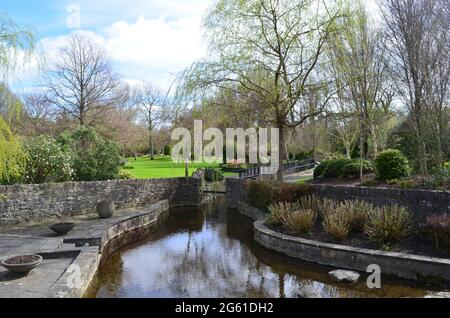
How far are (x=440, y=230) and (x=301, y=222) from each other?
132 inches

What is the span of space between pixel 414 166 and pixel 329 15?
308 inches

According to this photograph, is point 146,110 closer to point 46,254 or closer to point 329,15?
point 329,15

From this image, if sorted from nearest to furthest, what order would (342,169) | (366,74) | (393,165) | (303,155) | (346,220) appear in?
(346,220) < (393,165) < (366,74) < (342,169) < (303,155)

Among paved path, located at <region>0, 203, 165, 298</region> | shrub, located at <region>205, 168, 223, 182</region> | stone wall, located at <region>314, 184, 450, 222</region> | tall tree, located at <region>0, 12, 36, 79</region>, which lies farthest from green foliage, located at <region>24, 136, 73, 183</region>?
stone wall, located at <region>314, 184, 450, 222</region>

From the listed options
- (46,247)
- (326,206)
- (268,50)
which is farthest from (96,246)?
(268,50)

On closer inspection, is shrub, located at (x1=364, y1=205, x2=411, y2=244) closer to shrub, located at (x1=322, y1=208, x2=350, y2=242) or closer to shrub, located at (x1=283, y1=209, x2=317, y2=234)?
shrub, located at (x1=322, y1=208, x2=350, y2=242)

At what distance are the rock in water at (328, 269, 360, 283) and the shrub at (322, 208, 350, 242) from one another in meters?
1.68

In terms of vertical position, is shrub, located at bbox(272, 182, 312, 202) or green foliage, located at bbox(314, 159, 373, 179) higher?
green foliage, located at bbox(314, 159, 373, 179)

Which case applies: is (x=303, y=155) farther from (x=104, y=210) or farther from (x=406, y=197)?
(x=406, y=197)

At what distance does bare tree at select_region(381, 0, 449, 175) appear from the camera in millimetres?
15000

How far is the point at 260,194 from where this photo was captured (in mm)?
15586

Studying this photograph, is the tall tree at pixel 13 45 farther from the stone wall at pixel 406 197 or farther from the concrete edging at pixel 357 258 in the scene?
the stone wall at pixel 406 197

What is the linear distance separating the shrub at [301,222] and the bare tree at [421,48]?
20.7 feet

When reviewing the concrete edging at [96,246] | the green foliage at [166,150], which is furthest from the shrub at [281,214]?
the green foliage at [166,150]
